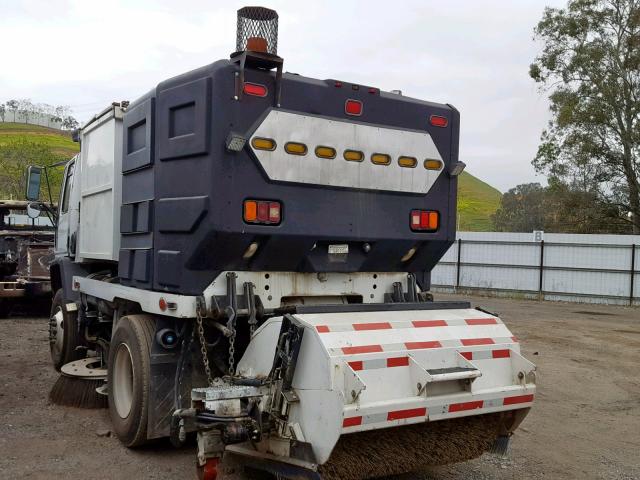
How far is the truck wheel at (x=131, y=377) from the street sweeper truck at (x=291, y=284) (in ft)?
0.05

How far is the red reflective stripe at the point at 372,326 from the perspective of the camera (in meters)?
4.19

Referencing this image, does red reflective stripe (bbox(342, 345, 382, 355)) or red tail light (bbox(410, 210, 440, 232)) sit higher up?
red tail light (bbox(410, 210, 440, 232))

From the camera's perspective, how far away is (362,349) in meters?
3.99

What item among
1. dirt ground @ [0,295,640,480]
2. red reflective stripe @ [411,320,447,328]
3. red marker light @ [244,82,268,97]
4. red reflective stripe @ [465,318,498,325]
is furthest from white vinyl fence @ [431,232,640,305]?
red marker light @ [244,82,268,97]

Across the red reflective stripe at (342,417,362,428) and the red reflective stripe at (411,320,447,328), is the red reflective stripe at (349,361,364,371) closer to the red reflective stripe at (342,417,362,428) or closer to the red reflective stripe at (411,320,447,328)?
the red reflective stripe at (342,417,362,428)

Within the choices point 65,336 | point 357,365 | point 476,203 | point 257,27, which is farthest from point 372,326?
point 476,203

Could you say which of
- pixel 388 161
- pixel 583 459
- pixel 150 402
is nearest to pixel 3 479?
pixel 150 402

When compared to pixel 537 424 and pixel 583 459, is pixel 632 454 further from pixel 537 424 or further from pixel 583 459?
pixel 537 424

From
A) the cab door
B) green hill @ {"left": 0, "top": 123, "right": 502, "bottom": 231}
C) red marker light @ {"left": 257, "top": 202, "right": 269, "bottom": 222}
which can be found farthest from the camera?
green hill @ {"left": 0, "top": 123, "right": 502, "bottom": 231}

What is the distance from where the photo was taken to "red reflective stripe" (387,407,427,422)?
12.8 feet

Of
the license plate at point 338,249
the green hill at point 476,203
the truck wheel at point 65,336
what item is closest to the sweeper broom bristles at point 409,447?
the license plate at point 338,249

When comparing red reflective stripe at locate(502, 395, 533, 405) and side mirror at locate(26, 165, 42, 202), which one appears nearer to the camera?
red reflective stripe at locate(502, 395, 533, 405)

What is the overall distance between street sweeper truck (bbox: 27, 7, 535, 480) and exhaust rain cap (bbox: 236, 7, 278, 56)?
16 millimetres

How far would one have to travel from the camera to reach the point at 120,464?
4891mm
